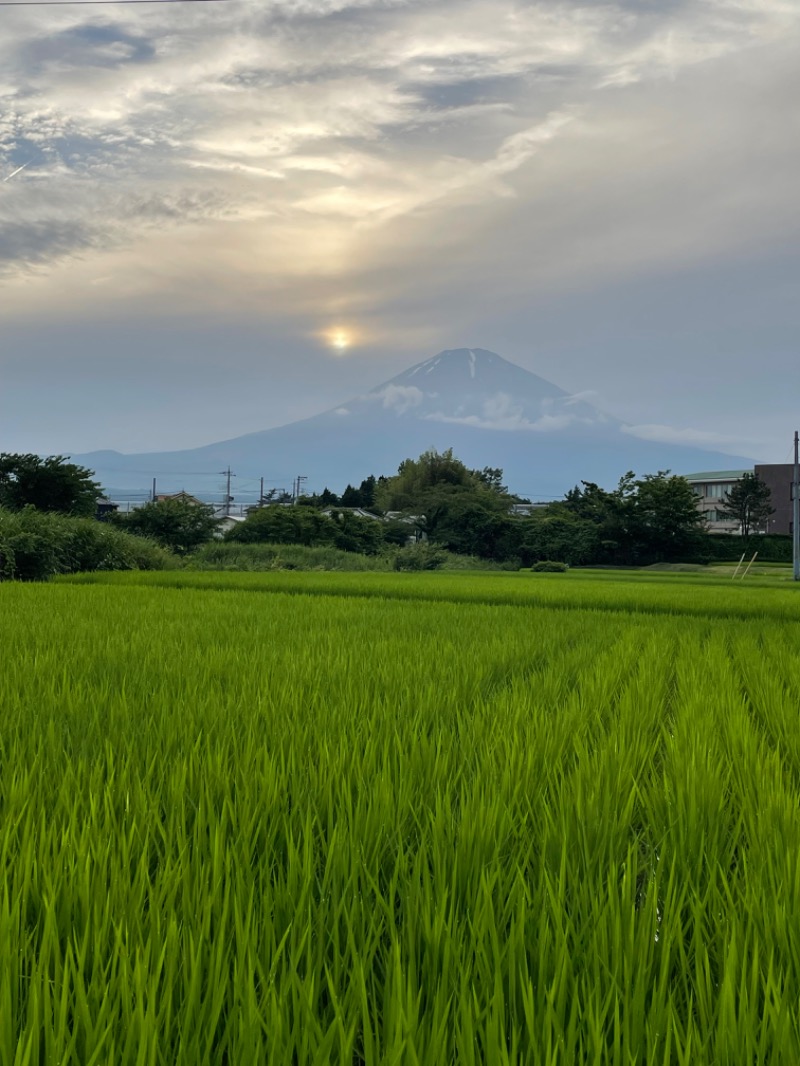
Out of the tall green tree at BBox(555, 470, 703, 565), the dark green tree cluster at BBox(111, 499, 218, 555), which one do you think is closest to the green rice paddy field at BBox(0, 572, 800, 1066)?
the dark green tree cluster at BBox(111, 499, 218, 555)

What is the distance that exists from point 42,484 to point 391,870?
22320 millimetres

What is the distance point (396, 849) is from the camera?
51.2 inches

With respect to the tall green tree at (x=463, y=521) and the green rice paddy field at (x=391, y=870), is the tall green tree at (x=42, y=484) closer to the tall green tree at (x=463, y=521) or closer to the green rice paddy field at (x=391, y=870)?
the tall green tree at (x=463, y=521)

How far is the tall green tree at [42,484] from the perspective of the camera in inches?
824

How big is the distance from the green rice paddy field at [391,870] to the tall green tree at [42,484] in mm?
19733

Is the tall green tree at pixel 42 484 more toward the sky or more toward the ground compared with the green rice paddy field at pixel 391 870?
more toward the sky

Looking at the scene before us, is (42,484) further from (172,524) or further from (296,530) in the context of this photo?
(296,530)

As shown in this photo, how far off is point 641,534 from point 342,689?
114 feet

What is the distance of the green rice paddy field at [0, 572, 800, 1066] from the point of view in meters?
0.78

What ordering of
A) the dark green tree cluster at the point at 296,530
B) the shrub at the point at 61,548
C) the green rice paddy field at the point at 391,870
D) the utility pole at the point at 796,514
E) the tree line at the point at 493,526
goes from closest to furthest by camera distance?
1. the green rice paddy field at the point at 391,870
2. the shrub at the point at 61,548
3. the utility pole at the point at 796,514
4. the tree line at the point at 493,526
5. the dark green tree cluster at the point at 296,530

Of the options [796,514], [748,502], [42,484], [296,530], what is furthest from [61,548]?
[748,502]

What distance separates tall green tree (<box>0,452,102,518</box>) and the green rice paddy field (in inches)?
777

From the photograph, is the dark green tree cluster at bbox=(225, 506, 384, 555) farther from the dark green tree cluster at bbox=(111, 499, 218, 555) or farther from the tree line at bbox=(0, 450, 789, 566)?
the dark green tree cluster at bbox=(111, 499, 218, 555)

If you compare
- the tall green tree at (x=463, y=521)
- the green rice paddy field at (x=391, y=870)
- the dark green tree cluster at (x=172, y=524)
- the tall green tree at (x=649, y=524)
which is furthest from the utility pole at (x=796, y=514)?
the green rice paddy field at (x=391, y=870)
